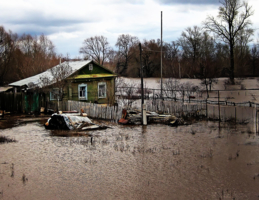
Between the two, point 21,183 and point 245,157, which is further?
point 245,157

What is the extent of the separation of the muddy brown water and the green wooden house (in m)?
10.5

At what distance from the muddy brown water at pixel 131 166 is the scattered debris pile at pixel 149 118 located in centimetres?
417

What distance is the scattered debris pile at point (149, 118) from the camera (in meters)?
21.4

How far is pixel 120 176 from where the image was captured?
31.1 feet

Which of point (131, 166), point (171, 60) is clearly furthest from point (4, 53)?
→ point (131, 166)

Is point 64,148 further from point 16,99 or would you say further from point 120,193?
point 16,99

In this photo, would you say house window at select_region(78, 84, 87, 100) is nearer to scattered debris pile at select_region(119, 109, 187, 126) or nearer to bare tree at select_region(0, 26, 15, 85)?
scattered debris pile at select_region(119, 109, 187, 126)

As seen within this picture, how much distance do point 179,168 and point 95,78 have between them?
865 inches

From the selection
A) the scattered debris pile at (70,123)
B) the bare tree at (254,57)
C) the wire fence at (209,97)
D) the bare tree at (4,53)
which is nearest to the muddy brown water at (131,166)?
the scattered debris pile at (70,123)

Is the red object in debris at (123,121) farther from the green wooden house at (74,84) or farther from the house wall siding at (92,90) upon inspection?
the house wall siding at (92,90)

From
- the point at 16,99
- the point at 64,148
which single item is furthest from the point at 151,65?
the point at 64,148

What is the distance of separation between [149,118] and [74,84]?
11.0 meters

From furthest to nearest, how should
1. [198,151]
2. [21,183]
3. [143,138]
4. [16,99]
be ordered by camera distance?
[16,99] < [143,138] < [198,151] < [21,183]

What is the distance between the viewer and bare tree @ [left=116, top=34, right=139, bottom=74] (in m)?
65.6
